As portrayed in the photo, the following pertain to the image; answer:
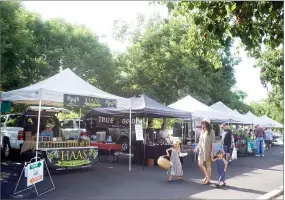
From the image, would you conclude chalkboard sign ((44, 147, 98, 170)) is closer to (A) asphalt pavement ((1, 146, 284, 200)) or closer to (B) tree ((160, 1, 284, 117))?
(A) asphalt pavement ((1, 146, 284, 200))

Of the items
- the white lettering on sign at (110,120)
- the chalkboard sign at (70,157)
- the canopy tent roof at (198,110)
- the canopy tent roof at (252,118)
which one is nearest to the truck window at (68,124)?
the white lettering on sign at (110,120)

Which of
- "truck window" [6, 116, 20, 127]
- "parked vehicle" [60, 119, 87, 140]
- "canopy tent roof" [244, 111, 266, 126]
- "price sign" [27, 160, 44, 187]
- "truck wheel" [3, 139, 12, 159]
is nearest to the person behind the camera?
"price sign" [27, 160, 44, 187]

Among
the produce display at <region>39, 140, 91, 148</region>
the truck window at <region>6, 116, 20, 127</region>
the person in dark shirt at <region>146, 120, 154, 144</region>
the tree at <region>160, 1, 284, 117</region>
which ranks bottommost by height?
the produce display at <region>39, 140, 91, 148</region>

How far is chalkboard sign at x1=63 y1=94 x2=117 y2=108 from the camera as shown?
948 centimetres

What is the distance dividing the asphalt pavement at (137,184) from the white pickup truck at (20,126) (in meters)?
1.58

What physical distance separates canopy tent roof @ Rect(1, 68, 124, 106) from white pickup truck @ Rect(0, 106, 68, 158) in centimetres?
334

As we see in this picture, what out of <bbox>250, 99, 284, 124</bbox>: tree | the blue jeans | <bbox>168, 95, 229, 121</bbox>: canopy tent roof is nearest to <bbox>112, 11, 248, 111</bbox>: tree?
<bbox>250, 99, 284, 124</bbox>: tree

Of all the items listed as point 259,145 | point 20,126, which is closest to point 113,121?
point 20,126

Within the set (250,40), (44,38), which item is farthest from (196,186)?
(44,38)

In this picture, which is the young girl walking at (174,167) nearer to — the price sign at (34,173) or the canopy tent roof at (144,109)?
the canopy tent roof at (144,109)

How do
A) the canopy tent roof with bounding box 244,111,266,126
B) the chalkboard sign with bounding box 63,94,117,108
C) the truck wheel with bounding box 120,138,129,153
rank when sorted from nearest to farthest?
the chalkboard sign with bounding box 63,94,117,108
the truck wheel with bounding box 120,138,129,153
the canopy tent roof with bounding box 244,111,266,126

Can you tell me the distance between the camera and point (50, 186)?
8070mm

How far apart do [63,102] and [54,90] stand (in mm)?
424

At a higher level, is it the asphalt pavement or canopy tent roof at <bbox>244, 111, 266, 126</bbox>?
canopy tent roof at <bbox>244, 111, 266, 126</bbox>
